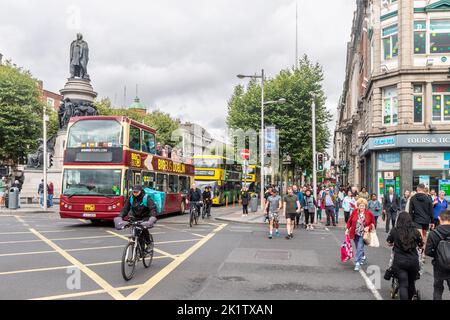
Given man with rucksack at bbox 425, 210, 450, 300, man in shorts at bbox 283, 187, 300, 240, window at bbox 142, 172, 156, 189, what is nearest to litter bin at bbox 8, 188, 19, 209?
window at bbox 142, 172, 156, 189

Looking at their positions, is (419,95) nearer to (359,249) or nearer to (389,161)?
(389,161)

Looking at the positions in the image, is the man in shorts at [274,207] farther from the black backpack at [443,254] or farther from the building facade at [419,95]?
the building facade at [419,95]

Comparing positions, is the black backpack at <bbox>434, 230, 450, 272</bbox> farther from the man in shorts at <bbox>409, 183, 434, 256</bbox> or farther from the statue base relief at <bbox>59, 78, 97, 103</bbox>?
the statue base relief at <bbox>59, 78, 97, 103</bbox>

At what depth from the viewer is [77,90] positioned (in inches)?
1342

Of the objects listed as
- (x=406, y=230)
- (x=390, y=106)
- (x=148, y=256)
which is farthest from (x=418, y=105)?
(x=406, y=230)

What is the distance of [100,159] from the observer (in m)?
16.8

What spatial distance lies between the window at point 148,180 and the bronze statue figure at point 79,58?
18484 millimetres

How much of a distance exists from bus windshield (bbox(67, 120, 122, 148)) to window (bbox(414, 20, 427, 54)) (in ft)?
60.1

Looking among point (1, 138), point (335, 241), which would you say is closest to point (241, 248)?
point (335, 241)

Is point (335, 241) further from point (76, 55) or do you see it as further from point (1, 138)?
point (1, 138)

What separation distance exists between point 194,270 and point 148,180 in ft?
37.0

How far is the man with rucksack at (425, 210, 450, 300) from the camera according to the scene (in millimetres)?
5719

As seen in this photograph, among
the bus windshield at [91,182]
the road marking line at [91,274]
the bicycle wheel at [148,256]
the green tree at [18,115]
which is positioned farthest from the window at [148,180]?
the green tree at [18,115]

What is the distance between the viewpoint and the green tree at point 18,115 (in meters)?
44.1
